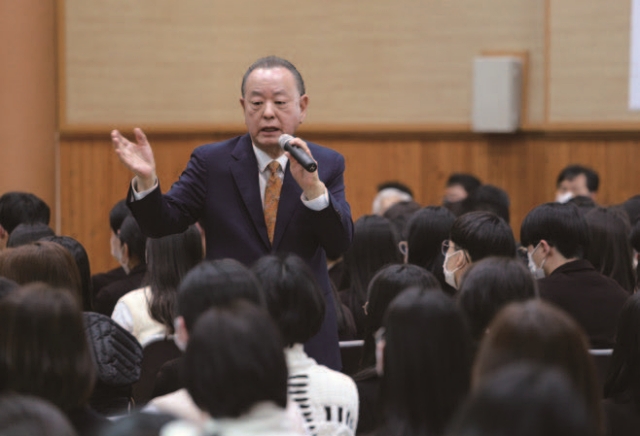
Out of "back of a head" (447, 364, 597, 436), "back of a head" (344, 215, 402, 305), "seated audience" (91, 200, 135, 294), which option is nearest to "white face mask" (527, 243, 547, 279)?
"back of a head" (344, 215, 402, 305)

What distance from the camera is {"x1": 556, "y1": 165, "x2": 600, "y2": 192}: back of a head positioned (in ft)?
29.1

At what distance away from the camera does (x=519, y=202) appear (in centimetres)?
964

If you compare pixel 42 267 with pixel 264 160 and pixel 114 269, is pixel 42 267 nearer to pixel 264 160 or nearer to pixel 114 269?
pixel 264 160

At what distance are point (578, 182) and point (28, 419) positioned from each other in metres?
7.58

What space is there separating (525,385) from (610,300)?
2.75 meters

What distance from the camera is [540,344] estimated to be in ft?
7.18

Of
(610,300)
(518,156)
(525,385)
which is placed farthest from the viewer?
(518,156)

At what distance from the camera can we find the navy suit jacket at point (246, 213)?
350 cm

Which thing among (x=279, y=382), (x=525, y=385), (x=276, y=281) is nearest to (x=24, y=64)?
(x=276, y=281)

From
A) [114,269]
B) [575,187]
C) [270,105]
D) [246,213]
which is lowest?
[114,269]

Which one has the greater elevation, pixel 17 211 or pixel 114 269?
pixel 17 211

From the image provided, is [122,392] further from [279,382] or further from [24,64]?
[24,64]

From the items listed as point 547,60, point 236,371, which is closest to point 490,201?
point 547,60

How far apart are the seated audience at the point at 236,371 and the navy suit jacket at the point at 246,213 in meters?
1.29
